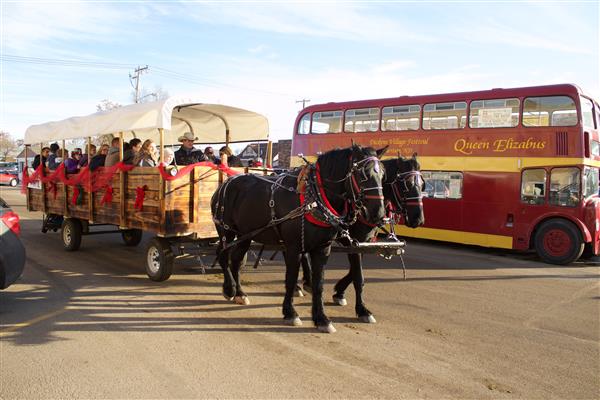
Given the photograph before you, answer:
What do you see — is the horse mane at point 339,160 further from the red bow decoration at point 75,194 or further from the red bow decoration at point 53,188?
the red bow decoration at point 53,188

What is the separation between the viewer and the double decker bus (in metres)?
9.90

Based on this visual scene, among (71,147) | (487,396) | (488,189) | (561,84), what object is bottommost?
(487,396)

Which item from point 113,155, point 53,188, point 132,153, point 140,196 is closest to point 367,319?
point 140,196

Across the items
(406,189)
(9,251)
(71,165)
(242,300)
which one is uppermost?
(71,165)

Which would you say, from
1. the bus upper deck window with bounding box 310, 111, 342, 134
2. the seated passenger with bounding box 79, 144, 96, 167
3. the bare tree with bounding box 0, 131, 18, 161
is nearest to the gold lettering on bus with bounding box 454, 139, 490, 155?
the bus upper deck window with bounding box 310, 111, 342, 134

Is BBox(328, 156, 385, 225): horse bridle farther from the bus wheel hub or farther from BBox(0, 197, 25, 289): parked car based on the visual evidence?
the bus wheel hub

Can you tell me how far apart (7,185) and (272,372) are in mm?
45672

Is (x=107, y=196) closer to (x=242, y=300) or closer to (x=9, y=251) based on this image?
(x=9, y=251)

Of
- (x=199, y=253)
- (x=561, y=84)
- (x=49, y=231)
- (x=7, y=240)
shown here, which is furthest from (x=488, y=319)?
(x=49, y=231)

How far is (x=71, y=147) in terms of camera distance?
10586 mm

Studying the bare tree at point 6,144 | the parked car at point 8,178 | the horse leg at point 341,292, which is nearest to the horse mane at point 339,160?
the horse leg at point 341,292

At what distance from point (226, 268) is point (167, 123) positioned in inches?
90.1

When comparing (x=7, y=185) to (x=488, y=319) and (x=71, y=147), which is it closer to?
(x=71, y=147)

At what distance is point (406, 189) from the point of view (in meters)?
6.14
